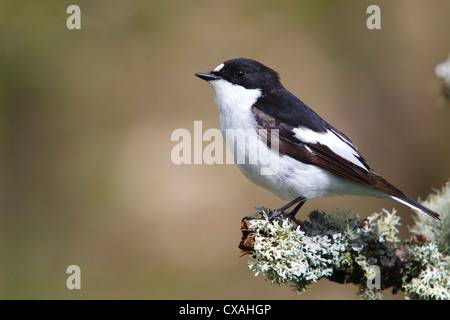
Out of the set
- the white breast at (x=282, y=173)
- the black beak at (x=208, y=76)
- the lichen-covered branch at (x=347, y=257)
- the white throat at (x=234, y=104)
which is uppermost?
the black beak at (x=208, y=76)

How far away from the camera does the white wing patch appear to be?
2.40 m

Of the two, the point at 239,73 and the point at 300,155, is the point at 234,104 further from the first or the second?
the point at 300,155

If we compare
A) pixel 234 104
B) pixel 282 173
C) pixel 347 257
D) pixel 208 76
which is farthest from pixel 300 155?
pixel 208 76

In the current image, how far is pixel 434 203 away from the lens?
235cm

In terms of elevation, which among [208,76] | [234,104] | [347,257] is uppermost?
[208,76]

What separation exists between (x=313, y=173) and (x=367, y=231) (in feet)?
1.47

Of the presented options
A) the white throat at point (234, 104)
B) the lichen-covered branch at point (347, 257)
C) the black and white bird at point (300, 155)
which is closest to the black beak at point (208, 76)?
the white throat at point (234, 104)

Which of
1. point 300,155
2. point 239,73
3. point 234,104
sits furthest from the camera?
point 239,73

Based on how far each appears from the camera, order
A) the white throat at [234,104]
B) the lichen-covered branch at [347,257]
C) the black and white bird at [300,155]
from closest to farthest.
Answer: the lichen-covered branch at [347,257]
the black and white bird at [300,155]
the white throat at [234,104]

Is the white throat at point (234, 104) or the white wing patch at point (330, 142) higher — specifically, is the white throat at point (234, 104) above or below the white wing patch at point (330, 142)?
above

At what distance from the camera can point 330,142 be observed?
2451mm

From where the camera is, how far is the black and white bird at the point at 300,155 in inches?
93.0

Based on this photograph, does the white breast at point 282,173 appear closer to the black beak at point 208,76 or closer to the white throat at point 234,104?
the white throat at point 234,104

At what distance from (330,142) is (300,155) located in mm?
185
